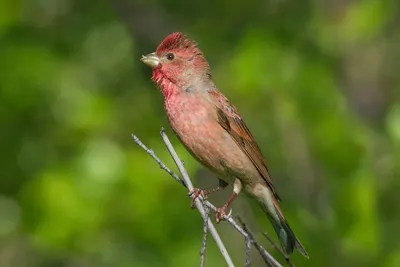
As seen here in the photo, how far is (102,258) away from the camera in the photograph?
8906 mm

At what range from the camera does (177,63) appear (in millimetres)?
6891

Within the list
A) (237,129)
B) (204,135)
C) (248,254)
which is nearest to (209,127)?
(204,135)

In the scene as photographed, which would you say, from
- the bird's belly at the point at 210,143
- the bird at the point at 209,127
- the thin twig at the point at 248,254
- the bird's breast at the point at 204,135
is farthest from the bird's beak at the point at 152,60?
the thin twig at the point at 248,254

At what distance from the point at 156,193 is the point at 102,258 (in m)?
0.82

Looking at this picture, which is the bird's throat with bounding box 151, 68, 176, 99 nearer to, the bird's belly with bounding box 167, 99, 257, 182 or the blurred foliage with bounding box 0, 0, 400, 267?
the bird's belly with bounding box 167, 99, 257, 182

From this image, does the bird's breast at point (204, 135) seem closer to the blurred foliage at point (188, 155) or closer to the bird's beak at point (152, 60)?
the bird's beak at point (152, 60)

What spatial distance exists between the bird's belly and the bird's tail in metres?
0.28

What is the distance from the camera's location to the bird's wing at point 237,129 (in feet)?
22.4

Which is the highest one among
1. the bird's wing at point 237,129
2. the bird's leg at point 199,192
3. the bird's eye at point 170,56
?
the bird's eye at point 170,56

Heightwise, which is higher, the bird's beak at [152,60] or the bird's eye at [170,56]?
the bird's eye at [170,56]

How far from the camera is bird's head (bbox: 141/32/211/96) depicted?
6.83m

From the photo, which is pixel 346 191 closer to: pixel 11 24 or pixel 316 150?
pixel 316 150

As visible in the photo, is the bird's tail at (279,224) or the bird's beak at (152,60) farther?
the bird's tail at (279,224)

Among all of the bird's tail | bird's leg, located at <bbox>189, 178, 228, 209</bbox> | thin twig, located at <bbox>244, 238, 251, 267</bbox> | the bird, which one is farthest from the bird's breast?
thin twig, located at <bbox>244, 238, 251, 267</bbox>
